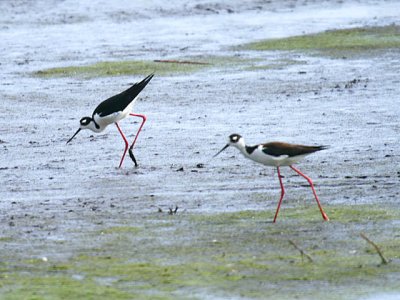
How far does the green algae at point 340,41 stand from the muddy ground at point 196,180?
62 centimetres

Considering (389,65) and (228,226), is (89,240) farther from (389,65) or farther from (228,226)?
(389,65)

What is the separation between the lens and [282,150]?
1173cm

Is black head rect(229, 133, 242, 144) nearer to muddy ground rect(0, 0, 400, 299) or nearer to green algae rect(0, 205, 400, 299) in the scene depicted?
muddy ground rect(0, 0, 400, 299)

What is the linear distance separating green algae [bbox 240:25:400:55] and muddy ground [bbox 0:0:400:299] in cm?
62

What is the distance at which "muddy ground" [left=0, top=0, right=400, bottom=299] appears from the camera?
9688 mm

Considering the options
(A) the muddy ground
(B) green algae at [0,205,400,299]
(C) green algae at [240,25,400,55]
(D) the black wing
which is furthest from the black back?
(C) green algae at [240,25,400,55]

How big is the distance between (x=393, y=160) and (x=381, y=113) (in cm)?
304

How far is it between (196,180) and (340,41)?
10504mm

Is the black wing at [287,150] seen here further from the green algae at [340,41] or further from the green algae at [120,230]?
the green algae at [340,41]

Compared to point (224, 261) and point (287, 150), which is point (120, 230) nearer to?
point (224, 261)

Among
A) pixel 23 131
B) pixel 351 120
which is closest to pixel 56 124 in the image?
pixel 23 131

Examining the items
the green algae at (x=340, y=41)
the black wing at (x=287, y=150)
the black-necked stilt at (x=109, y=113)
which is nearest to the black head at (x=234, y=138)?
the black wing at (x=287, y=150)

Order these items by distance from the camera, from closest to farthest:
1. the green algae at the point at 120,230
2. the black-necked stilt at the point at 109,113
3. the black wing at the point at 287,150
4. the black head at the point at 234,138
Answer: the green algae at the point at 120,230 → the black wing at the point at 287,150 → the black head at the point at 234,138 → the black-necked stilt at the point at 109,113

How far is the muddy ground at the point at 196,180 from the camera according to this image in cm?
969
